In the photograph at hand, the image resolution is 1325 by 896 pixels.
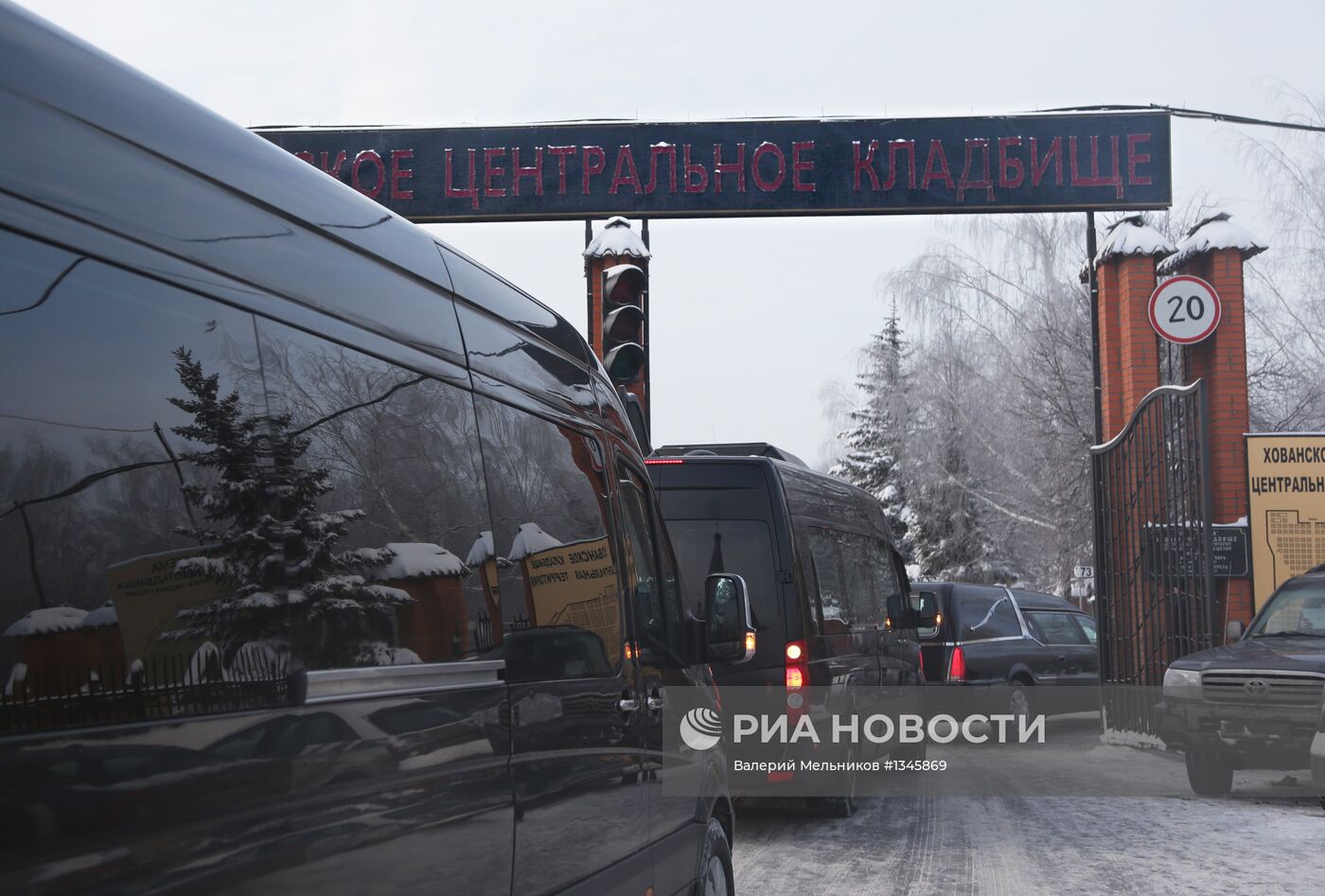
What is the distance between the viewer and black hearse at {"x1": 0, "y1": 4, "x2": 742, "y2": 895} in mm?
2053

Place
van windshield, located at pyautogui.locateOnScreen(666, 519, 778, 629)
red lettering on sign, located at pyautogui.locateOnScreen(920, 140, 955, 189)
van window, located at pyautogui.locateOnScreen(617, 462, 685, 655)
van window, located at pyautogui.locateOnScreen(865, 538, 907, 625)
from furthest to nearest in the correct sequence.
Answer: red lettering on sign, located at pyautogui.locateOnScreen(920, 140, 955, 189) < van window, located at pyautogui.locateOnScreen(865, 538, 907, 625) < van windshield, located at pyautogui.locateOnScreen(666, 519, 778, 629) < van window, located at pyautogui.locateOnScreen(617, 462, 685, 655)

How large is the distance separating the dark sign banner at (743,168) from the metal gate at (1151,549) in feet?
16.5

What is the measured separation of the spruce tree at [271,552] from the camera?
2408mm

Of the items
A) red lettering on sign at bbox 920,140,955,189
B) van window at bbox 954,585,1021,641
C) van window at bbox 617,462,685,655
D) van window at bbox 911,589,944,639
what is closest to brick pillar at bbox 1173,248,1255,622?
van window at bbox 954,585,1021,641

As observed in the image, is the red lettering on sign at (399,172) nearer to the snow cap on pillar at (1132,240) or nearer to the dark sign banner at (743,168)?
the dark sign banner at (743,168)

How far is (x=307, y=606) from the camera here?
2676mm

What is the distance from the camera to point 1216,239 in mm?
15828

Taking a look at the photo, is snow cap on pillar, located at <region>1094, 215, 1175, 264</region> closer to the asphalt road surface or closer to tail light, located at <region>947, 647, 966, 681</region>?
tail light, located at <region>947, 647, 966, 681</region>

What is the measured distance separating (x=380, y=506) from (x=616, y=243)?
14.5 m

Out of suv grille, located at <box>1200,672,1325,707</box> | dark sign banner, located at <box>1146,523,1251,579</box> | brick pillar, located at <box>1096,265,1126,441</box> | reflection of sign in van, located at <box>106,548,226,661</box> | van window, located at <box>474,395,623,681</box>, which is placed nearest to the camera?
reflection of sign in van, located at <box>106,548,226,661</box>

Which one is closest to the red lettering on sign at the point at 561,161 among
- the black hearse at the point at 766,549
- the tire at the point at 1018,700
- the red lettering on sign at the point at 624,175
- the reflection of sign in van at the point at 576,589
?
the red lettering on sign at the point at 624,175

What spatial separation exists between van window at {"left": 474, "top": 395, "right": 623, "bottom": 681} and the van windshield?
15.7 ft

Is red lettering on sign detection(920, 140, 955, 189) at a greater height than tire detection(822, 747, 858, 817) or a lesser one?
greater

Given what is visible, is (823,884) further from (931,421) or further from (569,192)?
(931,421)
